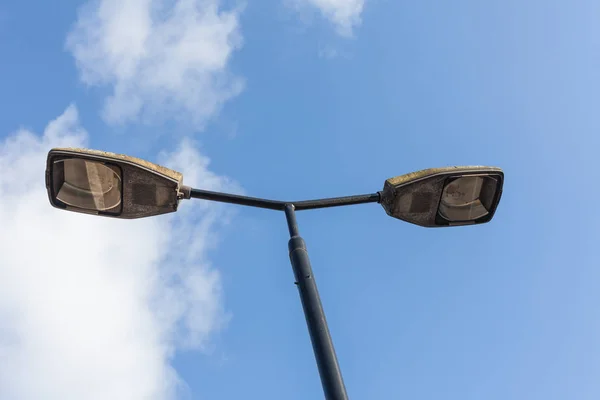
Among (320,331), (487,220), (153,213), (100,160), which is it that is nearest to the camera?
(320,331)

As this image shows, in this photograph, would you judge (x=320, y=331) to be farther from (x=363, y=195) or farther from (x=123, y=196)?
(x=123, y=196)

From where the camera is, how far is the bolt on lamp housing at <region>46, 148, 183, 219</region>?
4812 mm

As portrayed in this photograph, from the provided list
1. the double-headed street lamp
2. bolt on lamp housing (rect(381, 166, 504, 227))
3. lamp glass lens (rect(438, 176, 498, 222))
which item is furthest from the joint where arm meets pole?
lamp glass lens (rect(438, 176, 498, 222))

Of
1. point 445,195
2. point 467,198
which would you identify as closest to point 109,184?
point 445,195

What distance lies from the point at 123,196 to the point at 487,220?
10.6 ft

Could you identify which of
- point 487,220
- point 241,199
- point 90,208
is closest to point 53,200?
point 90,208

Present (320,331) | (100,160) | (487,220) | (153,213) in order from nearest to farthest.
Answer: (320,331)
(100,160)
(153,213)
(487,220)

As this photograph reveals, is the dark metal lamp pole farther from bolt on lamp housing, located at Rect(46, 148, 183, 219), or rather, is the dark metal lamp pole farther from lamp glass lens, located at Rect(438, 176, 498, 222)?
lamp glass lens, located at Rect(438, 176, 498, 222)

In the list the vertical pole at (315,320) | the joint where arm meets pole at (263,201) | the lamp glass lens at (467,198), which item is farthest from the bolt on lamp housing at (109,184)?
the lamp glass lens at (467,198)

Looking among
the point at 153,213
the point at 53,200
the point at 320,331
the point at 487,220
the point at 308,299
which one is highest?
the point at 53,200

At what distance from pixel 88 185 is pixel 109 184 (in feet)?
0.60

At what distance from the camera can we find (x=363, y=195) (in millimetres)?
5250

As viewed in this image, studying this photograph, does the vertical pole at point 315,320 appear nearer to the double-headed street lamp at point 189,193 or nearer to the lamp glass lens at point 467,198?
the double-headed street lamp at point 189,193

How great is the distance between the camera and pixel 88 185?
5027mm
